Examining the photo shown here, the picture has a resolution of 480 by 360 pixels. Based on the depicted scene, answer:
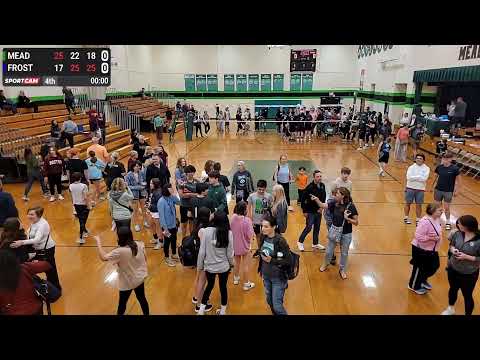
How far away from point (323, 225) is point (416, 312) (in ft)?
10.9

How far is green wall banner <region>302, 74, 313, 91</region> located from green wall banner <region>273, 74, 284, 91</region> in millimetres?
1792

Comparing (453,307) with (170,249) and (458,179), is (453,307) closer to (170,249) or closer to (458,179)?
(458,179)

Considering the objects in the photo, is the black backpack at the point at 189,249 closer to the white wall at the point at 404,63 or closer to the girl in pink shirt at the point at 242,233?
the girl in pink shirt at the point at 242,233

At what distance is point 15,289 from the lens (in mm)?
3383

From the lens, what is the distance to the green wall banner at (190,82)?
2950 cm

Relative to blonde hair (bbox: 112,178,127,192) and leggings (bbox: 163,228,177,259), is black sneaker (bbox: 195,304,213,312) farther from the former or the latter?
blonde hair (bbox: 112,178,127,192)

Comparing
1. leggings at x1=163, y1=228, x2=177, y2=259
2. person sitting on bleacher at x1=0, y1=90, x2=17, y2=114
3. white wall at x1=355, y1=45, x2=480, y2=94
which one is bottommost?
leggings at x1=163, y1=228, x2=177, y2=259

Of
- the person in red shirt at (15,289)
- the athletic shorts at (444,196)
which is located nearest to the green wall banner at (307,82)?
the athletic shorts at (444,196)

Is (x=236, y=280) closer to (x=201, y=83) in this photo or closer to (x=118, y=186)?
(x=118, y=186)

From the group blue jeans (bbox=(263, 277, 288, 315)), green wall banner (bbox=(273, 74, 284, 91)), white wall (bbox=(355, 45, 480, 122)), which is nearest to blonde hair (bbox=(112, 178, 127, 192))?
blue jeans (bbox=(263, 277, 288, 315))

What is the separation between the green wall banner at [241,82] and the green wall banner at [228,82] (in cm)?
41

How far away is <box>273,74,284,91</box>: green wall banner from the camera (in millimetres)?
29328

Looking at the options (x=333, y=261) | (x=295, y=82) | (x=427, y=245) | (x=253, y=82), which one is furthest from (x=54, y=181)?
(x=295, y=82)
